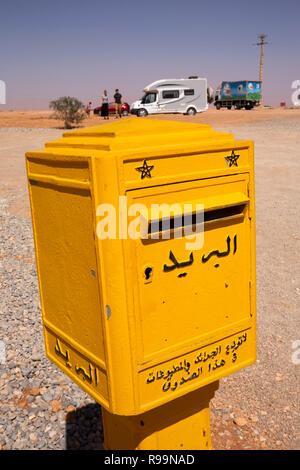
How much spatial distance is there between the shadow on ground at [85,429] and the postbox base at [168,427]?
93 centimetres

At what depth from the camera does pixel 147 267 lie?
5.43 feet

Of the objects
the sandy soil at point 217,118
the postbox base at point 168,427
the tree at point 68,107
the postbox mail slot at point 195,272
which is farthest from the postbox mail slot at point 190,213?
the tree at point 68,107

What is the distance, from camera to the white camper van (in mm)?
27719

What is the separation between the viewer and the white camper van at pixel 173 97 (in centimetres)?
2772

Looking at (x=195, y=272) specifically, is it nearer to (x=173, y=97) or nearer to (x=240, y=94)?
(x=173, y=97)

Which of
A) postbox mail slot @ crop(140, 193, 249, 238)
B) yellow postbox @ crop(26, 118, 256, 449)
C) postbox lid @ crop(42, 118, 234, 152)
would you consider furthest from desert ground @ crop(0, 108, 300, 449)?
postbox lid @ crop(42, 118, 234, 152)

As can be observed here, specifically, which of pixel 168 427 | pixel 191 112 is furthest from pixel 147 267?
pixel 191 112

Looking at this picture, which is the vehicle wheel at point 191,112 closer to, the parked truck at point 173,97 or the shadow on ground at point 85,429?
the parked truck at point 173,97

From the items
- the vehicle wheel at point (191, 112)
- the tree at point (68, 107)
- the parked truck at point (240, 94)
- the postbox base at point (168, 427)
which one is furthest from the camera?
the parked truck at point (240, 94)

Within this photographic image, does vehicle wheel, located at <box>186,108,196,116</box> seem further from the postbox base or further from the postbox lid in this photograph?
the postbox base

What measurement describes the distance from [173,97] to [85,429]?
1061 inches

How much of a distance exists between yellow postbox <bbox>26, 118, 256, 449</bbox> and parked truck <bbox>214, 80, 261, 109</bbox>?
35070 mm
